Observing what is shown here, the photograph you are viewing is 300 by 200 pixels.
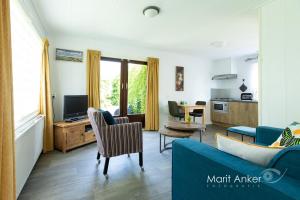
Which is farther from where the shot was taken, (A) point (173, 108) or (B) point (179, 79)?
(B) point (179, 79)

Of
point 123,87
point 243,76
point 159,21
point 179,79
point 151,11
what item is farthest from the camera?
point 243,76

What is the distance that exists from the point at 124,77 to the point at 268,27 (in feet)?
11.1

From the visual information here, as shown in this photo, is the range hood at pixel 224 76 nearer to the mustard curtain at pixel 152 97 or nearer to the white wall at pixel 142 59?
the white wall at pixel 142 59

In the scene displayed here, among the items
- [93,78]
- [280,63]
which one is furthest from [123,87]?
[280,63]

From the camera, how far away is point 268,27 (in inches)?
97.5

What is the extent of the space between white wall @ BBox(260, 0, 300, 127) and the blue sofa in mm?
1786

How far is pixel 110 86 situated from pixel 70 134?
177 centimetres

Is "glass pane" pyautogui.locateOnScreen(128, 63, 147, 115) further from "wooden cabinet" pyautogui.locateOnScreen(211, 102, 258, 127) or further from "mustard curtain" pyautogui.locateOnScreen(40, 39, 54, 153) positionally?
"wooden cabinet" pyautogui.locateOnScreen(211, 102, 258, 127)

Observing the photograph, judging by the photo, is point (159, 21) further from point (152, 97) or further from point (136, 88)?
point (152, 97)

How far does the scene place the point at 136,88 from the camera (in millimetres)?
5047

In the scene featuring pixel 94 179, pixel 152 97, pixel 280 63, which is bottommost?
pixel 94 179

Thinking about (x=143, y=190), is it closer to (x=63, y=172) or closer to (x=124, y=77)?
(x=63, y=172)

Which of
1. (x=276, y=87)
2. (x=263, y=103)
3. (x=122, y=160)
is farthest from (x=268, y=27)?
(x=122, y=160)

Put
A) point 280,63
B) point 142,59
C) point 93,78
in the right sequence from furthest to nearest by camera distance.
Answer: point 142,59 < point 93,78 < point 280,63
